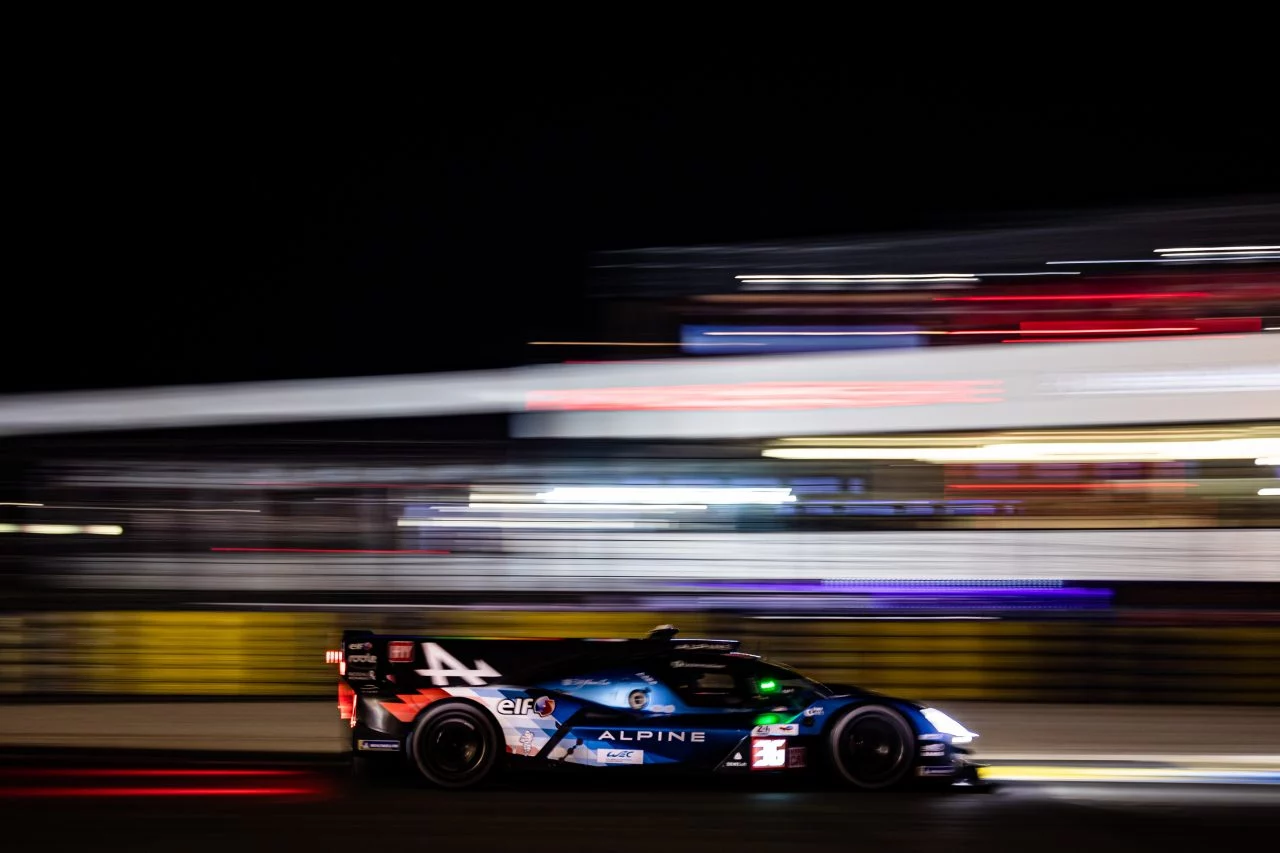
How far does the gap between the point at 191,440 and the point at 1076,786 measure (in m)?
8.23

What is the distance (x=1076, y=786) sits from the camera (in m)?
8.68

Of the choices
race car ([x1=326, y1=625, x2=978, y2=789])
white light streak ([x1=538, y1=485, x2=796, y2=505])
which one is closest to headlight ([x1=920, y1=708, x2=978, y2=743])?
race car ([x1=326, y1=625, x2=978, y2=789])

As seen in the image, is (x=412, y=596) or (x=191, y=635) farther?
(x=191, y=635)

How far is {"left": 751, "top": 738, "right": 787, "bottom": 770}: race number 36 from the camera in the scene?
8398 mm

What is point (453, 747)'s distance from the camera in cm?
843

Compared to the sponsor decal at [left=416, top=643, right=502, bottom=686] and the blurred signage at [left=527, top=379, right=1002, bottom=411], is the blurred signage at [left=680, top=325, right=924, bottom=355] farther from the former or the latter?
the sponsor decal at [left=416, top=643, right=502, bottom=686]

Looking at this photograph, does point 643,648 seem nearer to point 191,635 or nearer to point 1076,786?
point 1076,786

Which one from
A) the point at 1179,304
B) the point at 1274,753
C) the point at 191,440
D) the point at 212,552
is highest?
the point at 1179,304

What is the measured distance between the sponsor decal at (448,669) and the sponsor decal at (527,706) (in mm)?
202

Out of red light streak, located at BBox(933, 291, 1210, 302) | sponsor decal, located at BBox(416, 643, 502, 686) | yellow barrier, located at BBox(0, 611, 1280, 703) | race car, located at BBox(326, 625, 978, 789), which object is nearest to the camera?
race car, located at BBox(326, 625, 978, 789)

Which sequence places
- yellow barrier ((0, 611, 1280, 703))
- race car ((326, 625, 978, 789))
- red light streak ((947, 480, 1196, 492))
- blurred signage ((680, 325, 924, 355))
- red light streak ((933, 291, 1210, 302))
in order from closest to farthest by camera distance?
race car ((326, 625, 978, 789)), red light streak ((933, 291, 1210, 302)), red light streak ((947, 480, 1196, 492)), blurred signage ((680, 325, 924, 355)), yellow barrier ((0, 611, 1280, 703))

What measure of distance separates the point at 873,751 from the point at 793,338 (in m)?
5.16

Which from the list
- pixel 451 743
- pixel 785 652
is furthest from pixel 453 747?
pixel 785 652

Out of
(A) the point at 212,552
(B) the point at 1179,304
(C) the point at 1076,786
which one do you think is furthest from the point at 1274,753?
(A) the point at 212,552
